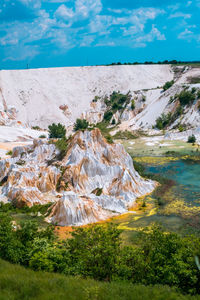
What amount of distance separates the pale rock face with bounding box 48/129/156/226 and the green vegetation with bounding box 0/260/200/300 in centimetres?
1043

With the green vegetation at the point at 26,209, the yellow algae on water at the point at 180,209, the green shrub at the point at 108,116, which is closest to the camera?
the yellow algae on water at the point at 180,209

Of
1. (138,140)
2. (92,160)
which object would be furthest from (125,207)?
(138,140)

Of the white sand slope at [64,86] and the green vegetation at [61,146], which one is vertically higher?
the white sand slope at [64,86]

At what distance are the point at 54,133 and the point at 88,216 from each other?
42901 mm

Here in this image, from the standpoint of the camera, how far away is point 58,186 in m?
25.8

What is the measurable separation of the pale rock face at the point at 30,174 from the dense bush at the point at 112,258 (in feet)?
34.3

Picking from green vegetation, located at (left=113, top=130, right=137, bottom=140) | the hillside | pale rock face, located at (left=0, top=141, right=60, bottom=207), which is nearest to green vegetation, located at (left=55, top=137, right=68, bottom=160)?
pale rock face, located at (left=0, top=141, right=60, bottom=207)

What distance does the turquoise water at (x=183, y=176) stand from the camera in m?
24.9

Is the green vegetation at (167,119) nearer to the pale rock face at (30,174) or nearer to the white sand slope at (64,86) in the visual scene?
the white sand slope at (64,86)

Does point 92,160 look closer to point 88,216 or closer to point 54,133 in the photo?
point 88,216

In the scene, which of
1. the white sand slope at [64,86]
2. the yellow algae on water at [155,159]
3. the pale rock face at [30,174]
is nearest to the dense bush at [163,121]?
the yellow algae on water at [155,159]

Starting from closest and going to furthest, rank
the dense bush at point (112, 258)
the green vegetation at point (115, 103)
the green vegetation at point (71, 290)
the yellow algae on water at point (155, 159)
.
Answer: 1. the green vegetation at point (71, 290)
2. the dense bush at point (112, 258)
3. the yellow algae on water at point (155, 159)
4. the green vegetation at point (115, 103)

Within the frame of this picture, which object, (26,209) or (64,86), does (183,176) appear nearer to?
(26,209)

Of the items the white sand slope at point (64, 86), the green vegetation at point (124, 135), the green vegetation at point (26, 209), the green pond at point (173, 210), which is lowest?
the green pond at point (173, 210)
